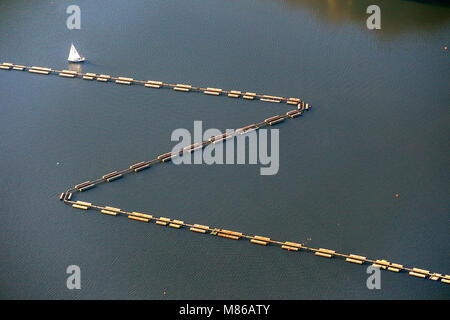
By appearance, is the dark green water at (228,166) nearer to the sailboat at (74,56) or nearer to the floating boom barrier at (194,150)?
the floating boom barrier at (194,150)

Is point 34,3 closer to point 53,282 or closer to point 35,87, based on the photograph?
point 35,87

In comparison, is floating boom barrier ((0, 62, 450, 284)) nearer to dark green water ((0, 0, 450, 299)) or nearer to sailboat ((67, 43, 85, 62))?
dark green water ((0, 0, 450, 299))

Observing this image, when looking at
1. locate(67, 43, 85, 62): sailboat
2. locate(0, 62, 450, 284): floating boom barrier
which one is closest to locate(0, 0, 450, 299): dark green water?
locate(0, 62, 450, 284): floating boom barrier

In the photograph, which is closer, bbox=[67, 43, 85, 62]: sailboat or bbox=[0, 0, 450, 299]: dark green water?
bbox=[0, 0, 450, 299]: dark green water

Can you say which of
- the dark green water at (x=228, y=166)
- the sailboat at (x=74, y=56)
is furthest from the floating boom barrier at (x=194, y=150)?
the sailboat at (x=74, y=56)

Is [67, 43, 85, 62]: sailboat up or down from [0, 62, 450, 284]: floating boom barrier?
up

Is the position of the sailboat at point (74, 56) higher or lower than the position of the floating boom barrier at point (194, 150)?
higher
